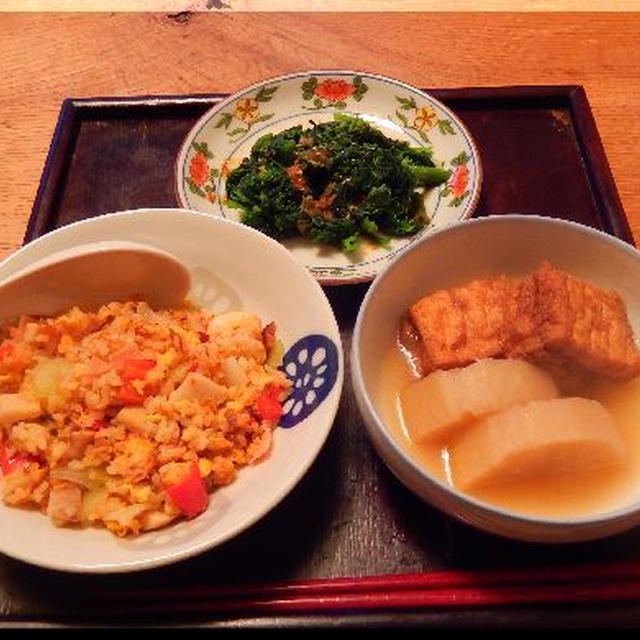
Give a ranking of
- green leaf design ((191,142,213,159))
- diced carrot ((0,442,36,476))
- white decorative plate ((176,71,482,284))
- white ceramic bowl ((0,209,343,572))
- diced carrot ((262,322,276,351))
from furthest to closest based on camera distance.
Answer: green leaf design ((191,142,213,159))
white decorative plate ((176,71,482,284))
diced carrot ((262,322,276,351))
diced carrot ((0,442,36,476))
white ceramic bowl ((0,209,343,572))

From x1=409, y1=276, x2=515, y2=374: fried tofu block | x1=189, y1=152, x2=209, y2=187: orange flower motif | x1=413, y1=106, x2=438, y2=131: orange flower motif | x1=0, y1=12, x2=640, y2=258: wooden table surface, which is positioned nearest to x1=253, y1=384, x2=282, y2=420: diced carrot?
x1=409, y1=276, x2=515, y2=374: fried tofu block

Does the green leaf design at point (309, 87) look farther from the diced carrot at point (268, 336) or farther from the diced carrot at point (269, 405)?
the diced carrot at point (269, 405)

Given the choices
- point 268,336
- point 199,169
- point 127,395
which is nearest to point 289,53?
point 199,169

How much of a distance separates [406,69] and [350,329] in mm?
1025

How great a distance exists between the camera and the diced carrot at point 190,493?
1.25 meters

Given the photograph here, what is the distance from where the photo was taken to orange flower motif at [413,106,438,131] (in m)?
2.04

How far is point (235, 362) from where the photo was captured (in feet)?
4.73

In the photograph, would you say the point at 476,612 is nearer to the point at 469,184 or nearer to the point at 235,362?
the point at 235,362

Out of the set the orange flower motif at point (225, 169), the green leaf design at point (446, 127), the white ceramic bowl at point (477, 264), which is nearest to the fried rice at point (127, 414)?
the white ceramic bowl at point (477, 264)

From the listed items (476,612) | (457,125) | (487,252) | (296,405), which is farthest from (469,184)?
(476,612)

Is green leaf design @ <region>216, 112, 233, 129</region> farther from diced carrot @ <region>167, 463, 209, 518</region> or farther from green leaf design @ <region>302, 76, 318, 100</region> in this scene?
diced carrot @ <region>167, 463, 209, 518</region>

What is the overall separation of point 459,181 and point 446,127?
0.65ft

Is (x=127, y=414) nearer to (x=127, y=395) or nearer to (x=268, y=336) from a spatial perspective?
(x=127, y=395)

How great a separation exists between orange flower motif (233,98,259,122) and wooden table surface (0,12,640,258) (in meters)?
0.19
